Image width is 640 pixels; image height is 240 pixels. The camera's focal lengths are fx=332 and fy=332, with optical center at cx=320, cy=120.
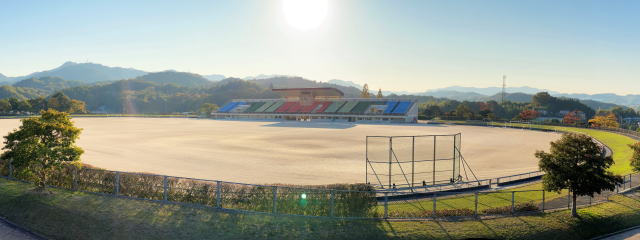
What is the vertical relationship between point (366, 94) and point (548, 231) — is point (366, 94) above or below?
above

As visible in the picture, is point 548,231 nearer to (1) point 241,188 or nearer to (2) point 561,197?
(2) point 561,197

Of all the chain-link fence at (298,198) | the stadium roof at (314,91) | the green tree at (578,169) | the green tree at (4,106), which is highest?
the stadium roof at (314,91)

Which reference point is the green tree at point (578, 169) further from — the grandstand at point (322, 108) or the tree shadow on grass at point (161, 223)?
the grandstand at point (322, 108)

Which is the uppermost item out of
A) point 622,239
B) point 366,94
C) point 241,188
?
point 366,94

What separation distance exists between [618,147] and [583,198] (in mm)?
31970

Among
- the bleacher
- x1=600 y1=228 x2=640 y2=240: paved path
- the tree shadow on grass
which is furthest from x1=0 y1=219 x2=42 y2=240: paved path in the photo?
the bleacher

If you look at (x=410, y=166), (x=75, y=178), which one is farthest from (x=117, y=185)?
(x=410, y=166)

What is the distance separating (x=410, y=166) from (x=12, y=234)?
2626 cm

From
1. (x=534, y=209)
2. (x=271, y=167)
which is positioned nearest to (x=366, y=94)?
(x=271, y=167)

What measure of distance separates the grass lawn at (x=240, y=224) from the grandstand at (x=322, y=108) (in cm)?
8055

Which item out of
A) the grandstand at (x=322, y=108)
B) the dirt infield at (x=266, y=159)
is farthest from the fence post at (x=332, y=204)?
the grandstand at (x=322, y=108)

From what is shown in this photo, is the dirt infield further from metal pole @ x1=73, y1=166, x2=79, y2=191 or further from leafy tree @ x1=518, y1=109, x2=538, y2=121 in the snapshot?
leafy tree @ x1=518, y1=109, x2=538, y2=121

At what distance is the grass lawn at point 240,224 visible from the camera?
1360 cm

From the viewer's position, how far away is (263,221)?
1427 centimetres
